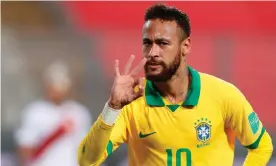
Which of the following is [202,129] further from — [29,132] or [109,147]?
[29,132]

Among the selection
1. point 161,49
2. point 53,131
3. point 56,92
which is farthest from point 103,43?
point 161,49

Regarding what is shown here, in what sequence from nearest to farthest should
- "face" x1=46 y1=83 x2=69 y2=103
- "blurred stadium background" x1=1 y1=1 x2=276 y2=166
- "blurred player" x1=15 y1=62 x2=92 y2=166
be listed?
"blurred player" x1=15 y1=62 x2=92 y2=166 < "face" x1=46 y1=83 x2=69 y2=103 < "blurred stadium background" x1=1 y1=1 x2=276 y2=166

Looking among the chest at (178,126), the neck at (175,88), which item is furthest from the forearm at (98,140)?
the neck at (175,88)

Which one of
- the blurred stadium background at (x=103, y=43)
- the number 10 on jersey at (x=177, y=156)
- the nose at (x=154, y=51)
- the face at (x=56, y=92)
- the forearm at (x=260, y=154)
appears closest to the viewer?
the nose at (x=154, y=51)

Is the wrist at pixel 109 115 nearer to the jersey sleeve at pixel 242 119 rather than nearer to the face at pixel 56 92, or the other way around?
the jersey sleeve at pixel 242 119

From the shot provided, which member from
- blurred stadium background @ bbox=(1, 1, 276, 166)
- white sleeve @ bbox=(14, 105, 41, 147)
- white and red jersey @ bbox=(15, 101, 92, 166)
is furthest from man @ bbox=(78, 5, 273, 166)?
blurred stadium background @ bbox=(1, 1, 276, 166)

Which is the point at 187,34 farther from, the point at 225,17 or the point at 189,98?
the point at 225,17

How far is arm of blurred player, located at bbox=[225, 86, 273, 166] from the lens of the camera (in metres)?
2.31

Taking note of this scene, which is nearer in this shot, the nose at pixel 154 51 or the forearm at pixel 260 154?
the nose at pixel 154 51

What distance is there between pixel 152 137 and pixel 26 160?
2163 millimetres

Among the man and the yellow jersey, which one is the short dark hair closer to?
the man

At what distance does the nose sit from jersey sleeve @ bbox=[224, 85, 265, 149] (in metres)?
0.35

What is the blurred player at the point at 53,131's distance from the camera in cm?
422

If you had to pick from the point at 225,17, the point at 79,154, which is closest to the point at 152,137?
the point at 79,154
